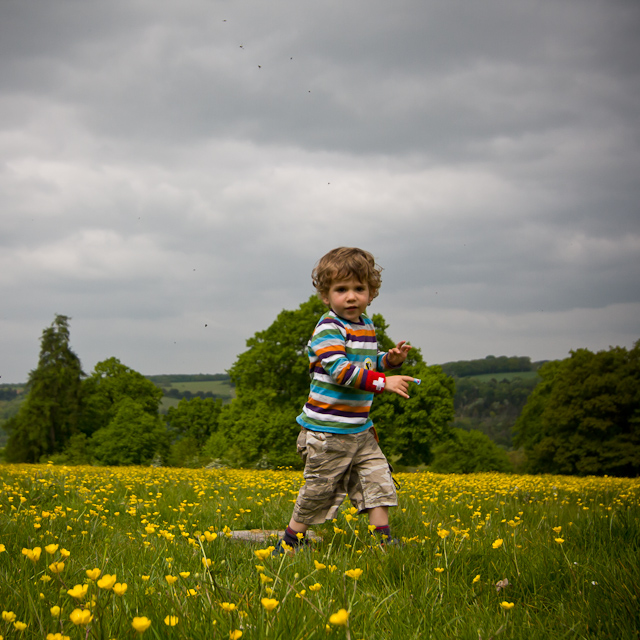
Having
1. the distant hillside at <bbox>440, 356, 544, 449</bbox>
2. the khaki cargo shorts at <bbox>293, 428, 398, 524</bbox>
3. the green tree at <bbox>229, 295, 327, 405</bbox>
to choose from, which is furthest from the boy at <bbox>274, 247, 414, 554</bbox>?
the distant hillside at <bbox>440, 356, 544, 449</bbox>

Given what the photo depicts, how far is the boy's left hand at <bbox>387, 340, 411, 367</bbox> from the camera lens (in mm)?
4141

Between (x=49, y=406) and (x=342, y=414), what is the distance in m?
42.2

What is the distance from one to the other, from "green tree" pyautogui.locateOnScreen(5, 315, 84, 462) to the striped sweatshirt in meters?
41.2

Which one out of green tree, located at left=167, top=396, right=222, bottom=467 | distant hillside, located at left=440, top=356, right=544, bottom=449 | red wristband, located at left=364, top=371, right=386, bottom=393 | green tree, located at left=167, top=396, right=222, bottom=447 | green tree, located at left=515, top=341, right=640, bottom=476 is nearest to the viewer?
red wristband, located at left=364, top=371, right=386, bottom=393

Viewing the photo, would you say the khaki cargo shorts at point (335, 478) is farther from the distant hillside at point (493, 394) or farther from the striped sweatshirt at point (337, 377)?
the distant hillside at point (493, 394)

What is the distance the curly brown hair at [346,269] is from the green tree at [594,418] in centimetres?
3214

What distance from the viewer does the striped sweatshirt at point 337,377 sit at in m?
3.91

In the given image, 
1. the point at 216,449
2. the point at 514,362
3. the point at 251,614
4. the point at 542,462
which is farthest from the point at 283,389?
the point at 514,362

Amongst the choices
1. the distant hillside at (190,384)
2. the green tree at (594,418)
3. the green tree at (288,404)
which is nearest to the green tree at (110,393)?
the green tree at (288,404)

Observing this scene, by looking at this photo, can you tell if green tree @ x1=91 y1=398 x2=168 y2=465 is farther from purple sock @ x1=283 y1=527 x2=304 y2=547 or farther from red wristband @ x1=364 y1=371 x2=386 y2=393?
red wristband @ x1=364 y1=371 x2=386 y2=393

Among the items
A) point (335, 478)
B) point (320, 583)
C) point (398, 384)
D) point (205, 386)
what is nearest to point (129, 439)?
point (335, 478)

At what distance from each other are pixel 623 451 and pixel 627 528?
31.1 m

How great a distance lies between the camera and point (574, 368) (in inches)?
1347

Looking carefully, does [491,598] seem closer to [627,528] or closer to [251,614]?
[251,614]
